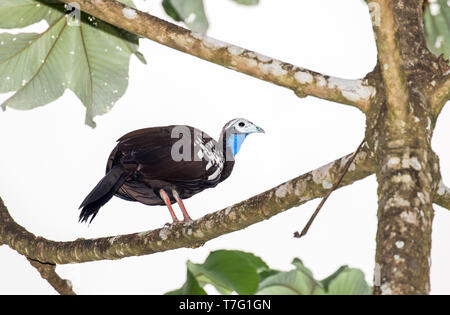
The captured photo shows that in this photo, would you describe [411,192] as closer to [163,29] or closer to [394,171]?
[394,171]

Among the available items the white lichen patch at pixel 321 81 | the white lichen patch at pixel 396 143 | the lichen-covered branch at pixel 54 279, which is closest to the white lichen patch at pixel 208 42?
the white lichen patch at pixel 321 81

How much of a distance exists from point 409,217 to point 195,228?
2.64 feet

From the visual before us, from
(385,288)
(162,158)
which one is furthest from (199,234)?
(385,288)

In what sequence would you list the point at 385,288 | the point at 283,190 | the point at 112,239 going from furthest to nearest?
the point at 112,239 < the point at 283,190 < the point at 385,288

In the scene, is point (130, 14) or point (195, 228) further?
point (195, 228)

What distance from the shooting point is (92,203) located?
227cm

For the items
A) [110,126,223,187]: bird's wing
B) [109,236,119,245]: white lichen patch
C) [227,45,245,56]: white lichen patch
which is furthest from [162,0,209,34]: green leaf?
[109,236,119,245]: white lichen patch

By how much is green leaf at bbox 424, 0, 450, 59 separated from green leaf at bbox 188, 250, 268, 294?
43.7 inches

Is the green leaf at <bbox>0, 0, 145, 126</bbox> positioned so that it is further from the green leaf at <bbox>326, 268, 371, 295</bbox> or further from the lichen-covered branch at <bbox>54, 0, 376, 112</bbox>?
the green leaf at <bbox>326, 268, 371, 295</bbox>

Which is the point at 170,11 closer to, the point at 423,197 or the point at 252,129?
the point at 252,129

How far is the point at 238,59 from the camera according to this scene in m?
1.74
